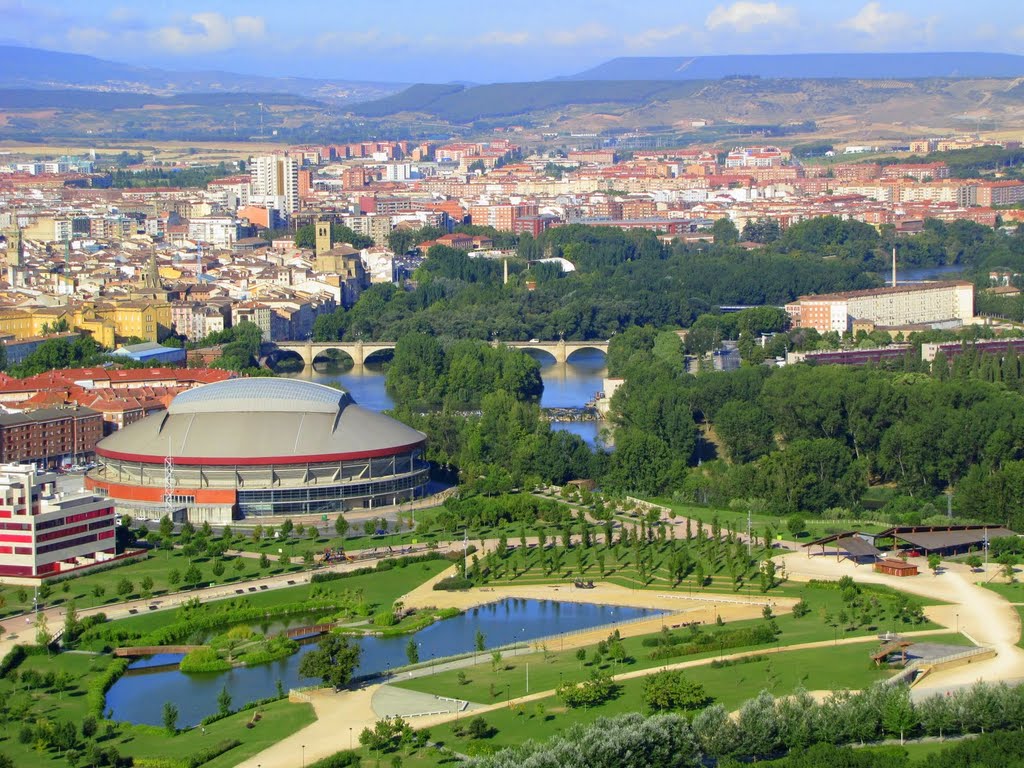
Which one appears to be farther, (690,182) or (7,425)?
(690,182)

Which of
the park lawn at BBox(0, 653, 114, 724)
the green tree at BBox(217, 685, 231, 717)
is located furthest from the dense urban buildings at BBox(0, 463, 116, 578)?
the green tree at BBox(217, 685, 231, 717)

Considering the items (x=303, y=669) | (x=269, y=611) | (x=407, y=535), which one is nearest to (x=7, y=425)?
(x=407, y=535)

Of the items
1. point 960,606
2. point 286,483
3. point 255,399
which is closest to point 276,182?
point 255,399

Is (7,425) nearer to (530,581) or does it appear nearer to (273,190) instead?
(530,581)

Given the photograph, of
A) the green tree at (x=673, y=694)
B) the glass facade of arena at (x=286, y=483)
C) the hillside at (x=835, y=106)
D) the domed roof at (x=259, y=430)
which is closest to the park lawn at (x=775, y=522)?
the glass facade of arena at (x=286, y=483)

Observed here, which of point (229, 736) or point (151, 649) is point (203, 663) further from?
point (229, 736)
